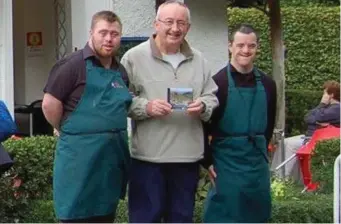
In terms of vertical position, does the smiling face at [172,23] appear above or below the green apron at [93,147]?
above

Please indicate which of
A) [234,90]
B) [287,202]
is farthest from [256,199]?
[287,202]

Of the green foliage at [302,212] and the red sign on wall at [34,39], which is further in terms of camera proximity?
the red sign on wall at [34,39]

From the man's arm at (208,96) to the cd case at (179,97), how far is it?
12cm

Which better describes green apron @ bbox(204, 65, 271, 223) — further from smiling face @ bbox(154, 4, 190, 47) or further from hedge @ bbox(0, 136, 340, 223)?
hedge @ bbox(0, 136, 340, 223)

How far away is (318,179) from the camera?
1049cm

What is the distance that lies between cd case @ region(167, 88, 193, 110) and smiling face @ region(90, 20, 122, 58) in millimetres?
426

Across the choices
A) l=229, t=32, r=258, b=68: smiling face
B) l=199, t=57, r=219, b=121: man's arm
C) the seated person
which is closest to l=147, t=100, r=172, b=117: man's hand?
l=199, t=57, r=219, b=121: man's arm

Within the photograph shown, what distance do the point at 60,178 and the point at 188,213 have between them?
0.84 m

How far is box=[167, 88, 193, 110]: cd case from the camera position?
6129 millimetres

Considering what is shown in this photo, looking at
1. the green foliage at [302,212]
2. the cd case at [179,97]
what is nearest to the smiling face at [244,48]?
the cd case at [179,97]

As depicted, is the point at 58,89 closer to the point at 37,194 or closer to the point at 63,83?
the point at 63,83

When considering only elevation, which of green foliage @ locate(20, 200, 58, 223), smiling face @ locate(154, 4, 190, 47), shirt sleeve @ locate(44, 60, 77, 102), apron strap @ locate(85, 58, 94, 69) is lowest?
green foliage @ locate(20, 200, 58, 223)

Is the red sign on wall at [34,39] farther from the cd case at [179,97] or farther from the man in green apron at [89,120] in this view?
the cd case at [179,97]

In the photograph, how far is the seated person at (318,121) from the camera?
13055mm
